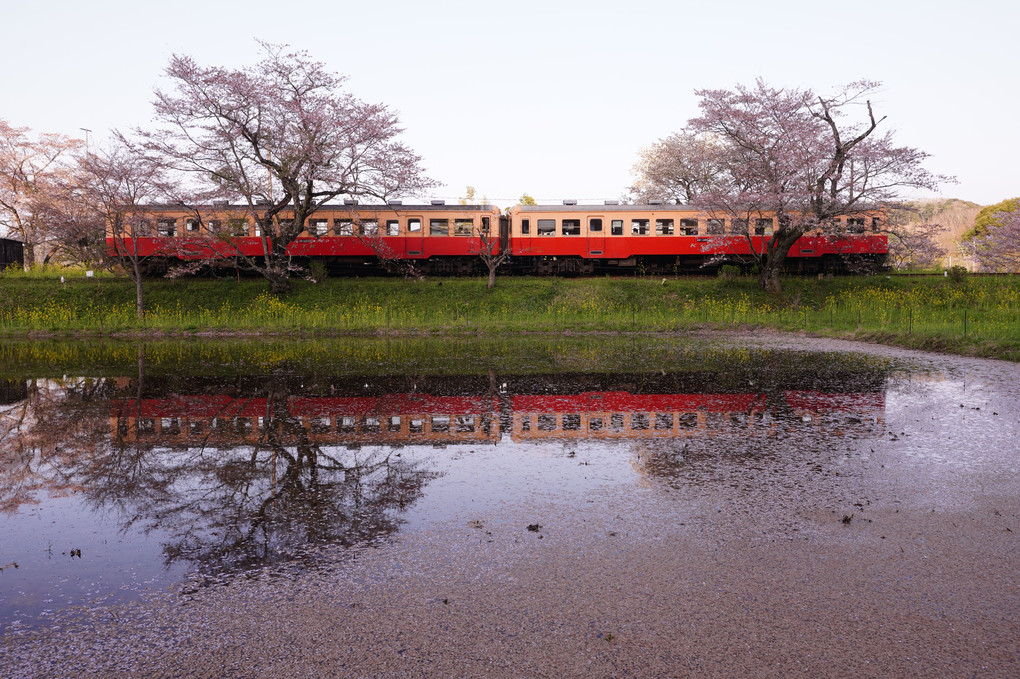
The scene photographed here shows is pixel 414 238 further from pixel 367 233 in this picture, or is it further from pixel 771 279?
pixel 771 279

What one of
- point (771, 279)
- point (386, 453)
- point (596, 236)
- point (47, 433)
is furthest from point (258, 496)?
point (596, 236)

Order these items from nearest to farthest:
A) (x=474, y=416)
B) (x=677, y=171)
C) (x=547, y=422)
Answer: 1. (x=547, y=422)
2. (x=474, y=416)
3. (x=677, y=171)

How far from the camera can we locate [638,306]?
25656 millimetres

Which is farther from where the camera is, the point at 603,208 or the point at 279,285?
the point at 603,208

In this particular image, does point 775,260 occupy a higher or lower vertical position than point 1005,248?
lower

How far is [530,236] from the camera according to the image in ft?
97.2

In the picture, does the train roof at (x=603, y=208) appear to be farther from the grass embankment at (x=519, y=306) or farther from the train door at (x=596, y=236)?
the grass embankment at (x=519, y=306)

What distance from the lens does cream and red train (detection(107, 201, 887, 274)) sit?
93.5 feet

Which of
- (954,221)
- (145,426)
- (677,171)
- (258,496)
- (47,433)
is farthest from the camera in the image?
(954,221)

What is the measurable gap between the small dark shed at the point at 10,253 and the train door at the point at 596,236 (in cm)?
2851

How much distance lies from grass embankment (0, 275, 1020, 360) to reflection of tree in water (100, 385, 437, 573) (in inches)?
547

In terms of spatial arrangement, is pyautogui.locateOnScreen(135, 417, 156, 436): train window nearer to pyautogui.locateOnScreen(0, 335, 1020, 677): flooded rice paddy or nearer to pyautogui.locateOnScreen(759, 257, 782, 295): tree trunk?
pyautogui.locateOnScreen(0, 335, 1020, 677): flooded rice paddy

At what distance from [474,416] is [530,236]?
72.9 ft

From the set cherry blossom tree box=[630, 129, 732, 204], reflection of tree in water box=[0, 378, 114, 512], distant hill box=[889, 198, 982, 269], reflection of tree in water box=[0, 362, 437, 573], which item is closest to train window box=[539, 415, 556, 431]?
reflection of tree in water box=[0, 362, 437, 573]
